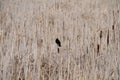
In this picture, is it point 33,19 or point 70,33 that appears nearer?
point 70,33

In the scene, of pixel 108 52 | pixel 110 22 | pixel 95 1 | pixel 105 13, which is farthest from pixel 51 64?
pixel 95 1

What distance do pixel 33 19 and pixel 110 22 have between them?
96 centimetres

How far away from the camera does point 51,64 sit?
2314mm

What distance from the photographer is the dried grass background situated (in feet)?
7.41

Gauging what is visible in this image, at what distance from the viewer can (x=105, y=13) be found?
3.63m

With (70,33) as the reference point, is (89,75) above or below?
below

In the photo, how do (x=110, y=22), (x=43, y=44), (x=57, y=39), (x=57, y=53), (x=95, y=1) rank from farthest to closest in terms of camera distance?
(x=95, y=1)
(x=110, y=22)
(x=57, y=39)
(x=43, y=44)
(x=57, y=53)

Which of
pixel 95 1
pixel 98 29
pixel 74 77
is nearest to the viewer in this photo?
→ pixel 74 77

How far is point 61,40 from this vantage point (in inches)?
109

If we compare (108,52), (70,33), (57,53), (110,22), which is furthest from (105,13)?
(57,53)

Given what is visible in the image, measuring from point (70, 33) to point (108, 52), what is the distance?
52cm

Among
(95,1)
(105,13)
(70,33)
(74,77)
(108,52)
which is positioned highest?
(95,1)

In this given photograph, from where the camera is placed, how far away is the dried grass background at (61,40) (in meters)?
2.26

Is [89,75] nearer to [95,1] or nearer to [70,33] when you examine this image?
[70,33]
